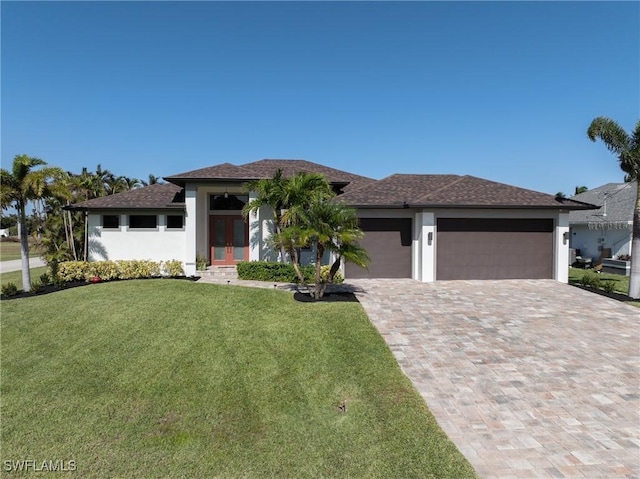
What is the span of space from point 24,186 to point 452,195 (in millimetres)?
17913

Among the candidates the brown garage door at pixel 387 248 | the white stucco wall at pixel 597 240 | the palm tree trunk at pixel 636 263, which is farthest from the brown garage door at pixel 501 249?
the white stucco wall at pixel 597 240

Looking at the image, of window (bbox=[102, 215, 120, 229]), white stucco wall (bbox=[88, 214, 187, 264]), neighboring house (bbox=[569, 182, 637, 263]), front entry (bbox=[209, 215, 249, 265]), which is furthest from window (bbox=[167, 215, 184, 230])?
neighboring house (bbox=[569, 182, 637, 263])

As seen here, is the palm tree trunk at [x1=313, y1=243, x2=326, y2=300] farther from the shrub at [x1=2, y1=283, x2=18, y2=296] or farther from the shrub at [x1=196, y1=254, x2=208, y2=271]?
the shrub at [x1=2, y1=283, x2=18, y2=296]

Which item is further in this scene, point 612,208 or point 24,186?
point 612,208

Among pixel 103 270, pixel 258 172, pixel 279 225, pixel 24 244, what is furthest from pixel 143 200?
pixel 279 225

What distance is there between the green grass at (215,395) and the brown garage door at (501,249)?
7.48 metres

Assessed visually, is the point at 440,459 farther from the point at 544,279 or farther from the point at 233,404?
the point at 544,279

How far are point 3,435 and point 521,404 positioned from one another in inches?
338

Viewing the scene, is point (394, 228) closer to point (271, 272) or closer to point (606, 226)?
point (271, 272)

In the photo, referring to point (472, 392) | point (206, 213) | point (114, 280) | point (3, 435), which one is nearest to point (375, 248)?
point (206, 213)

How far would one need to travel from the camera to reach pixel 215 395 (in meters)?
6.46

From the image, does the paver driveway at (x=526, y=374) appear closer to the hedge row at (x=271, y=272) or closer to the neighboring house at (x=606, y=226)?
the hedge row at (x=271, y=272)

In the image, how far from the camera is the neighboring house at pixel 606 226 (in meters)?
21.5

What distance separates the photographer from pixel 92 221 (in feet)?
56.0
